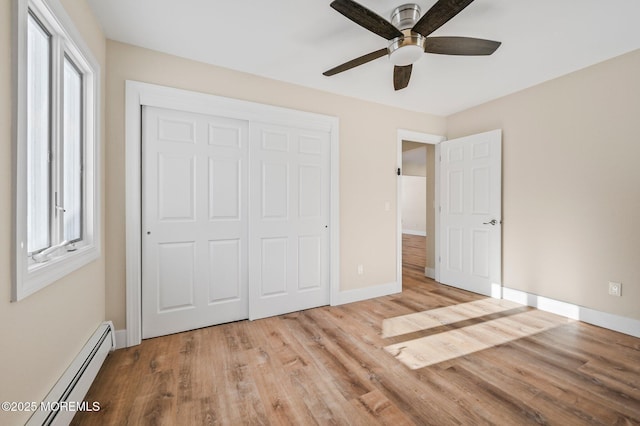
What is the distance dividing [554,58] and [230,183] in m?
3.27

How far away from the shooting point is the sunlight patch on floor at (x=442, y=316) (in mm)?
2658

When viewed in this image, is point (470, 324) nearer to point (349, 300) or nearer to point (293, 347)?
point (349, 300)

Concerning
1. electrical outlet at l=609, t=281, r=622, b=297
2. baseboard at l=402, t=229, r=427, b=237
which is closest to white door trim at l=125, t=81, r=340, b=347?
electrical outlet at l=609, t=281, r=622, b=297

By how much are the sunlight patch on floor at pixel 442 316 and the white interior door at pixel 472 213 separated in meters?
0.30

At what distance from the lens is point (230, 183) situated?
2.74 meters

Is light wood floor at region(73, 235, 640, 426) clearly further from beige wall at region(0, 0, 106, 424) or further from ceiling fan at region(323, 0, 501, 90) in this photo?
ceiling fan at region(323, 0, 501, 90)

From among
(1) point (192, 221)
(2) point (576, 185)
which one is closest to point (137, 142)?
(1) point (192, 221)

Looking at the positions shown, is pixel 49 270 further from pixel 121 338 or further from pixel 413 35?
pixel 413 35

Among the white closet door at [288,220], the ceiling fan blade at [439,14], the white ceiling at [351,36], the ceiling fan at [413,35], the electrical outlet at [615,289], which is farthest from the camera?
the white closet door at [288,220]

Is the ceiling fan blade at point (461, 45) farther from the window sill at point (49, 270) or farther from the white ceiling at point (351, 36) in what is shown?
the window sill at point (49, 270)

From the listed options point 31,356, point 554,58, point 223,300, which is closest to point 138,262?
point 223,300

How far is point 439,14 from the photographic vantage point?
1532mm

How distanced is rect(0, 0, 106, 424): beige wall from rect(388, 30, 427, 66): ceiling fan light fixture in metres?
1.88

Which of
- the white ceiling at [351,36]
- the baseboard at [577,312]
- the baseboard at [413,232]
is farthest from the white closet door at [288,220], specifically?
the baseboard at [413,232]
